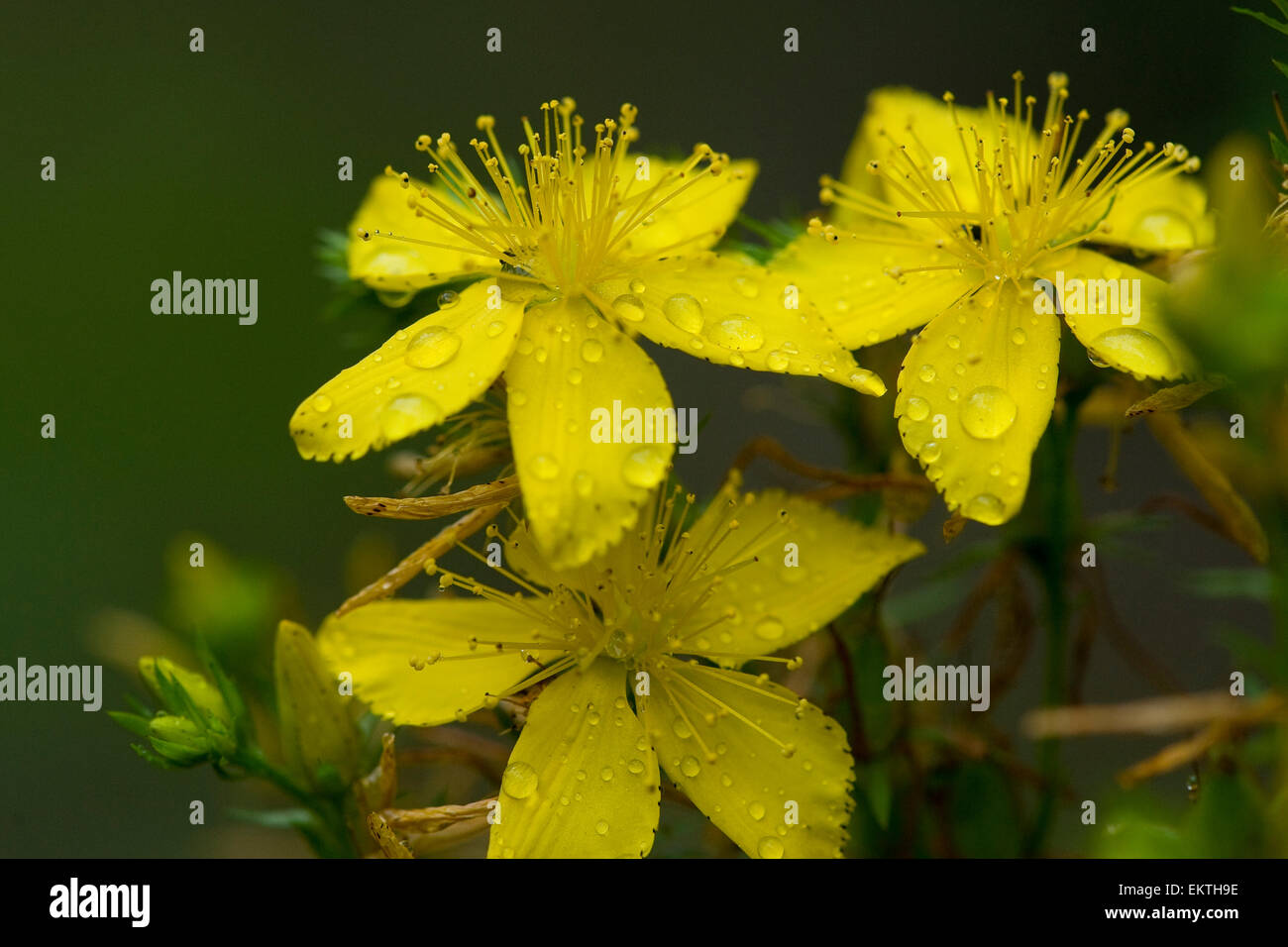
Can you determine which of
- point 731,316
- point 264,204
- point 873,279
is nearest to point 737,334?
point 731,316

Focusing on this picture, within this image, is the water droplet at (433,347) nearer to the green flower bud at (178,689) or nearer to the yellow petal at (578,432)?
the yellow petal at (578,432)

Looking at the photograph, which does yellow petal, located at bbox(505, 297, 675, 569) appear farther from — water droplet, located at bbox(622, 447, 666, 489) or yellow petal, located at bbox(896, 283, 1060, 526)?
yellow petal, located at bbox(896, 283, 1060, 526)

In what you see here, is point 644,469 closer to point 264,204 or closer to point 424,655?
point 424,655

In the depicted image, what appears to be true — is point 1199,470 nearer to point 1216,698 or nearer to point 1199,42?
point 1216,698

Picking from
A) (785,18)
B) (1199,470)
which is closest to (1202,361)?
(1199,470)

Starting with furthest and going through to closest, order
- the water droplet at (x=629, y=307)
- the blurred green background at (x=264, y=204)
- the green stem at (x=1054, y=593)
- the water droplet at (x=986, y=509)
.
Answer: the blurred green background at (x=264, y=204) → the green stem at (x=1054, y=593) → the water droplet at (x=629, y=307) → the water droplet at (x=986, y=509)

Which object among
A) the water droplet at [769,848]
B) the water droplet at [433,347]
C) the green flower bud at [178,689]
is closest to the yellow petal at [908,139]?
the water droplet at [433,347]
